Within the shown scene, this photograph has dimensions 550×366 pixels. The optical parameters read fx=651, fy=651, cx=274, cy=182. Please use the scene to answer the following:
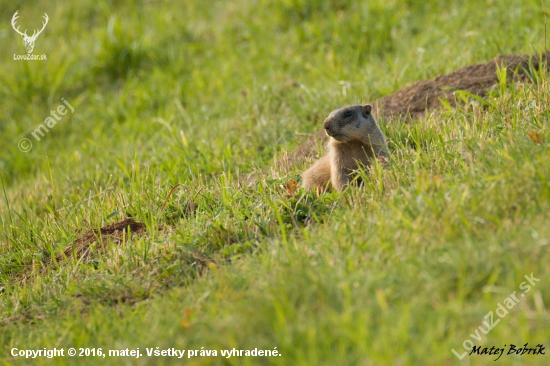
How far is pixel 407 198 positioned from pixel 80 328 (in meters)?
1.81

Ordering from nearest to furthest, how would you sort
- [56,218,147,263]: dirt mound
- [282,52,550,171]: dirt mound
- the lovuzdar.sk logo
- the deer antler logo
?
[56,218,147,263]: dirt mound, [282,52,550,171]: dirt mound, the lovuzdar.sk logo, the deer antler logo

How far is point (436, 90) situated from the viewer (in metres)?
5.57

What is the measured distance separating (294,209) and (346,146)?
1012 millimetres

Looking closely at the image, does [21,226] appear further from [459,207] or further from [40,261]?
[459,207]

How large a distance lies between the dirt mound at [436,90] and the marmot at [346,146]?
1.18 feet

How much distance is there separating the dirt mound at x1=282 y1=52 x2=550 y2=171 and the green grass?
10.1 inches

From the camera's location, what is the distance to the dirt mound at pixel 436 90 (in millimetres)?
5352

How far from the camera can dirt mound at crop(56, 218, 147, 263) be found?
433 centimetres

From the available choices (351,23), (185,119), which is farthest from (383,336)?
(351,23)

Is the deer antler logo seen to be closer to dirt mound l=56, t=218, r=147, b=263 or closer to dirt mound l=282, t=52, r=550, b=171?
dirt mound l=282, t=52, r=550, b=171

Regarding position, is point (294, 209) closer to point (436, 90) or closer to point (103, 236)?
A: point (103, 236)

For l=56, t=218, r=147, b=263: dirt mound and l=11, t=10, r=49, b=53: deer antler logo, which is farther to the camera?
l=11, t=10, r=49, b=53: deer antler logo

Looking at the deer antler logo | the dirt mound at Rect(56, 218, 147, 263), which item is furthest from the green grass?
the deer antler logo

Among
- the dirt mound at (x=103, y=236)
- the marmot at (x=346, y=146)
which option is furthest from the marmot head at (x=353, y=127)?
the dirt mound at (x=103, y=236)
